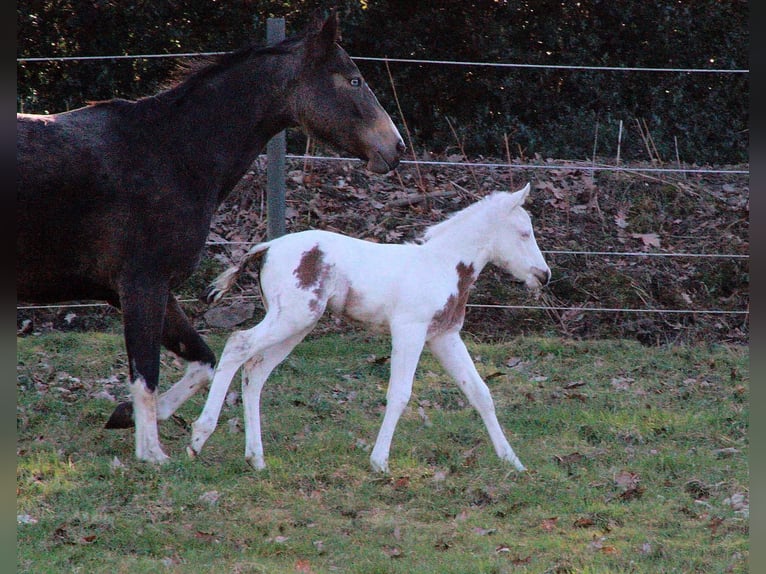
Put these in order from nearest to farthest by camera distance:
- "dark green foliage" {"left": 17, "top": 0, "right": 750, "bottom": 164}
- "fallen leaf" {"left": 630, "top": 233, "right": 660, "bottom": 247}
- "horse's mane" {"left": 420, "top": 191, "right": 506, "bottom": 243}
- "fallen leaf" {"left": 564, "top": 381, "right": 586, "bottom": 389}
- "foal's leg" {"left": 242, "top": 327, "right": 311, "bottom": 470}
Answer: "foal's leg" {"left": 242, "top": 327, "right": 311, "bottom": 470}, "horse's mane" {"left": 420, "top": 191, "right": 506, "bottom": 243}, "fallen leaf" {"left": 564, "top": 381, "right": 586, "bottom": 389}, "fallen leaf" {"left": 630, "top": 233, "right": 660, "bottom": 247}, "dark green foliage" {"left": 17, "top": 0, "right": 750, "bottom": 164}

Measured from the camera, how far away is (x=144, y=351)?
5969 mm

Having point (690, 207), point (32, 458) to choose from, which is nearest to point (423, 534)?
point (32, 458)

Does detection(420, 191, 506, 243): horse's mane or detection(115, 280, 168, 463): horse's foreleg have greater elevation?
detection(420, 191, 506, 243): horse's mane

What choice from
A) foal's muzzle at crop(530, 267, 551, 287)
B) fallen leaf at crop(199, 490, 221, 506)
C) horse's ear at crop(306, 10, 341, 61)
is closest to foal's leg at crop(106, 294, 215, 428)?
fallen leaf at crop(199, 490, 221, 506)

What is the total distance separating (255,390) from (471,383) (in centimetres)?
126

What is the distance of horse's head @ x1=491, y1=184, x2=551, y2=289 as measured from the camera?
20.6 ft

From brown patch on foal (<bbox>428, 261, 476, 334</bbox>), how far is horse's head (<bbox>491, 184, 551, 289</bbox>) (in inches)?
8.6

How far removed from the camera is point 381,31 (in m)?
13.5

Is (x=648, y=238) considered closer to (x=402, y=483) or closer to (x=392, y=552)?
(x=402, y=483)

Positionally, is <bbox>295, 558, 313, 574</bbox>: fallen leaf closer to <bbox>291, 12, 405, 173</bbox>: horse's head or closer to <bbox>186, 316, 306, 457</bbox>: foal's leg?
<bbox>186, 316, 306, 457</bbox>: foal's leg

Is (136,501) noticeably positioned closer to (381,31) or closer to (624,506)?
(624,506)

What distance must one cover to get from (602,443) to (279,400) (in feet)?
7.43

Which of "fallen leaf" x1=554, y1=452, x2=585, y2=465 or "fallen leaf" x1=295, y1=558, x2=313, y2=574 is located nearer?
"fallen leaf" x1=295, y1=558, x2=313, y2=574

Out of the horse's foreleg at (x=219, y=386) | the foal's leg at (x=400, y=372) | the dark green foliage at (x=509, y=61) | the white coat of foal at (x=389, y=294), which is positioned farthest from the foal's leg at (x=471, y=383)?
the dark green foliage at (x=509, y=61)
